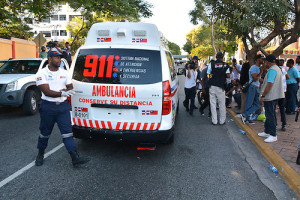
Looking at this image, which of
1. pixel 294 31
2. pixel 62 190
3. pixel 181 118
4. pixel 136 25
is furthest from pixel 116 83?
pixel 294 31

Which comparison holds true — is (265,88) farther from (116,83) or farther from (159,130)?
(116,83)

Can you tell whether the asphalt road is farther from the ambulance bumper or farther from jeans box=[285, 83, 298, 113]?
jeans box=[285, 83, 298, 113]

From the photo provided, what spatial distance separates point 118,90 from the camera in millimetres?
4070

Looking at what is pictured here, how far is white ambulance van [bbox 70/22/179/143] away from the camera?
160 inches

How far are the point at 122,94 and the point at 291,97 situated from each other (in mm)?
6680

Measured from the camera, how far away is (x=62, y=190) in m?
3.34

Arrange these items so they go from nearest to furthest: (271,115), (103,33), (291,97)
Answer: (103,33) → (271,115) → (291,97)

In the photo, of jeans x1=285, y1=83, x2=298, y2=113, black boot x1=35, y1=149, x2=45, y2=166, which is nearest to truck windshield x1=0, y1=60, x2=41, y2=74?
black boot x1=35, y1=149, x2=45, y2=166

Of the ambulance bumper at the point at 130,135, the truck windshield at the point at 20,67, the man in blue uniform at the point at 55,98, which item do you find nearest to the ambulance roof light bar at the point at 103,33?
the man in blue uniform at the point at 55,98

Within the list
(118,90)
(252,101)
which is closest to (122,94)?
(118,90)

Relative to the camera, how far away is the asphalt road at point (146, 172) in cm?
333

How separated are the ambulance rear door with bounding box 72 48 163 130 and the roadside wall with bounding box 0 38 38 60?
17764 mm

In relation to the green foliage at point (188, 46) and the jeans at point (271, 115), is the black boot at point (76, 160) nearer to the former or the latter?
the jeans at point (271, 115)

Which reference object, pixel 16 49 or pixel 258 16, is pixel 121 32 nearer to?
pixel 258 16
